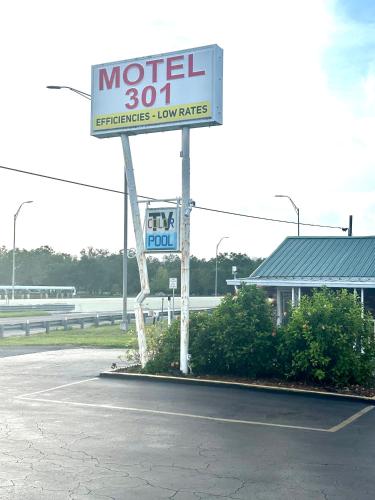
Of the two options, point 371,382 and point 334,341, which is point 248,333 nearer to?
point 334,341

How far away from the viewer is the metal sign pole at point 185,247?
50.1 ft

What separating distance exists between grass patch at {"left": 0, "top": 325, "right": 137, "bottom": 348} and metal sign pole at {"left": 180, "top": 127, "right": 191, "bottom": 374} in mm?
7557

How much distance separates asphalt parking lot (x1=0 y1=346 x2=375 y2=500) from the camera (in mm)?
7111

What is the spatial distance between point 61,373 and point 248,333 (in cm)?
536

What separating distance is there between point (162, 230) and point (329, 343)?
5032mm

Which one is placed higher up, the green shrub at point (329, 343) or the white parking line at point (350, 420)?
the green shrub at point (329, 343)

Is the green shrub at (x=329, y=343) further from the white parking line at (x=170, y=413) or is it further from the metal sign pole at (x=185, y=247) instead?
the white parking line at (x=170, y=413)

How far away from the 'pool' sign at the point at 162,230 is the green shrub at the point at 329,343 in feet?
11.6

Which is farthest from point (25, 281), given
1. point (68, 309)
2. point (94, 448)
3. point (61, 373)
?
point (94, 448)

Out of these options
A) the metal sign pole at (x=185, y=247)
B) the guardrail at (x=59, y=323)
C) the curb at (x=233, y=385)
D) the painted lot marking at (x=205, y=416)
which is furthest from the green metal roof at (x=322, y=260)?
the painted lot marking at (x=205, y=416)

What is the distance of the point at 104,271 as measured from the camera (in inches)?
4259

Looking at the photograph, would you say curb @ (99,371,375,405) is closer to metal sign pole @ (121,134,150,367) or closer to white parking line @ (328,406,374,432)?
white parking line @ (328,406,374,432)

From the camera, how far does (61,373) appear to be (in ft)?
54.6

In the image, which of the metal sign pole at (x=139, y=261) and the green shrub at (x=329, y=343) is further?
the metal sign pole at (x=139, y=261)
